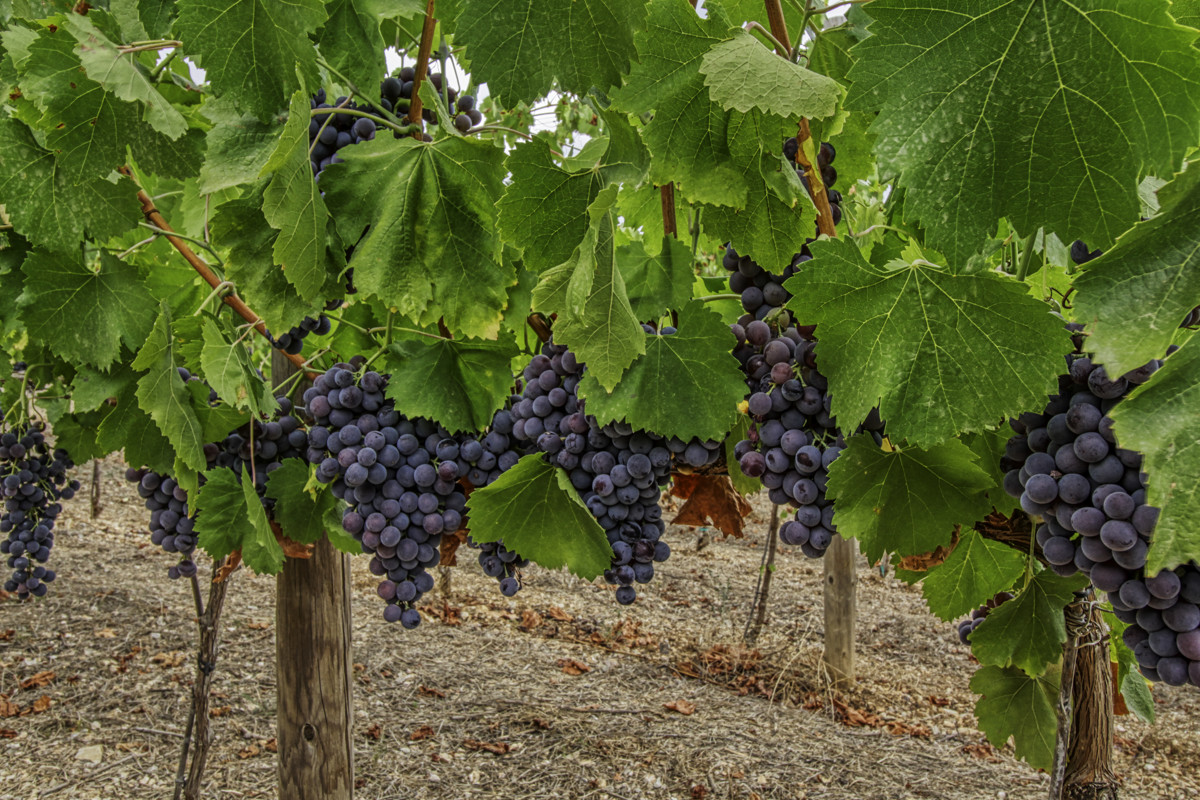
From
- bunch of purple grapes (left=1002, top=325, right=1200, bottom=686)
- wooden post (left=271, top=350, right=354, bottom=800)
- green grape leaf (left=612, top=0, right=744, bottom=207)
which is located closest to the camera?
bunch of purple grapes (left=1002, top=325, right=1200, bottom=686)

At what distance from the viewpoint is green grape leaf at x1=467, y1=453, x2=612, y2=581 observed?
5.09 ft

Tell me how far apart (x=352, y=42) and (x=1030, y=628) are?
6.44ft

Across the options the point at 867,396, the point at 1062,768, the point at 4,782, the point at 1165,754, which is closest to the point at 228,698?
the point at 4,782

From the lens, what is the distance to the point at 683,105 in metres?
1.18

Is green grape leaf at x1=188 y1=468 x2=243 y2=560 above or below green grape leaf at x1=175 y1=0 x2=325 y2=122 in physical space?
below

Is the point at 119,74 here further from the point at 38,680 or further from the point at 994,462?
the point at 38,680

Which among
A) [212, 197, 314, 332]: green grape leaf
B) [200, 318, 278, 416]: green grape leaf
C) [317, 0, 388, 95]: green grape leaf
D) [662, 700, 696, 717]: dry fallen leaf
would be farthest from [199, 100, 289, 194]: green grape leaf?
[662, 700, 696, 717]: dry fallen leaf

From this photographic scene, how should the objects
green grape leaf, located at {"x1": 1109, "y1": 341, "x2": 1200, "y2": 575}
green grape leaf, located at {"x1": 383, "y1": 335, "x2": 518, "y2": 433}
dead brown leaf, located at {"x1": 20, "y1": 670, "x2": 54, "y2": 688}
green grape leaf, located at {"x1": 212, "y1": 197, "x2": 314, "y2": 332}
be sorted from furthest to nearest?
dead brown leaf, located at {"x1": 20, "y1": 670, "x2": 54, "y2": 688}
green grape leaf, located at {"x1": 383, "y1": 335, "x2": 518, "y2": 433}
green grape leaf, located at {"x1": 212, "y1": 197, "x2": 314, "y2": 332}
green grape leaf, located at {"x1": 1109, "y1": 341, "x2": 1200, "y2": 575}

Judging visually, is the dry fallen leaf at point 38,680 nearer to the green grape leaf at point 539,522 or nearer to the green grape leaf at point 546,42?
the green grape leaf at point 539,522

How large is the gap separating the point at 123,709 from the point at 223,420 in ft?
14.0

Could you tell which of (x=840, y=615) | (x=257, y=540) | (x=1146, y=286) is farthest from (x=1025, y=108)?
(x=840, y=615)

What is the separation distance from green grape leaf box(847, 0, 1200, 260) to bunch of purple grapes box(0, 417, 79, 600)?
12.1 feet

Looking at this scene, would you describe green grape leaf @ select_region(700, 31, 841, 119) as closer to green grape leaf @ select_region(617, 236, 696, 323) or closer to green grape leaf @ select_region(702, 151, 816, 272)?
green grape leaf @ select_region(702, 151, 816, 272)

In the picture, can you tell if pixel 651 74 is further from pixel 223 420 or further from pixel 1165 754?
pixel 1165 754
